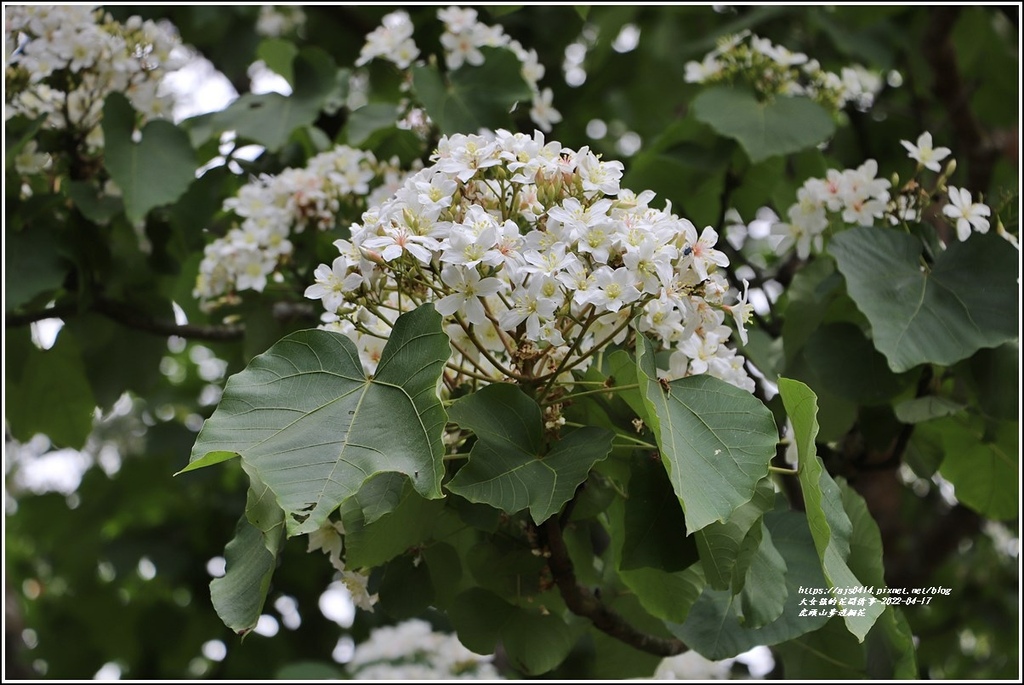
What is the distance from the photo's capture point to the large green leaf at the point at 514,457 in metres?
1.28

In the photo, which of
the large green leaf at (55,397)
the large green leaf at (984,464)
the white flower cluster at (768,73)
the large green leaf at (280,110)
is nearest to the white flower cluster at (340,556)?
the large green leaf at (280,110)

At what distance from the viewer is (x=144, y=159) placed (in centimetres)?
246

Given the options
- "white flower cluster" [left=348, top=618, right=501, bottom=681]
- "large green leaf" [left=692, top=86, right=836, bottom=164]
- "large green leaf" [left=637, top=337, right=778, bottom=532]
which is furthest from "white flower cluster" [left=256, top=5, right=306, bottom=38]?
"large green leaf" [left=637, top=337, right=778, bottom=532]

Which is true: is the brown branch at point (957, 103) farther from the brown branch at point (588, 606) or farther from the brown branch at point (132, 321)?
the brown branch at point (132, 321)

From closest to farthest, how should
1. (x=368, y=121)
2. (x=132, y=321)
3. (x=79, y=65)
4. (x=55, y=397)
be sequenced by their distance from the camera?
(x=79, y=65) < (x=368, y=121) < (x=132, y=321) < (x=55, y=397)

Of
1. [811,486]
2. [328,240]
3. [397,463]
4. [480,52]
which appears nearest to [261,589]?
[397,463]

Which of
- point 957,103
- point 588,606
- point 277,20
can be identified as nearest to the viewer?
point 588,606

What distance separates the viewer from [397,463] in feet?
3.93

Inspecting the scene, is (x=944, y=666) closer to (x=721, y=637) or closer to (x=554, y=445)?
(x=721, y=637)

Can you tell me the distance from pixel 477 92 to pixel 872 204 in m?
0.97

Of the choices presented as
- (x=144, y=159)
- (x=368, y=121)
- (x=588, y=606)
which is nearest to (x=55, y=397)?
(x=144, y=159)

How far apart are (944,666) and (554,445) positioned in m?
3.23

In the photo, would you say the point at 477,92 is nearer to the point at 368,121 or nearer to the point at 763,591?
the point at 368,121

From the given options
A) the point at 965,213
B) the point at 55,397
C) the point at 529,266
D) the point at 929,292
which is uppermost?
the point at 529,266
